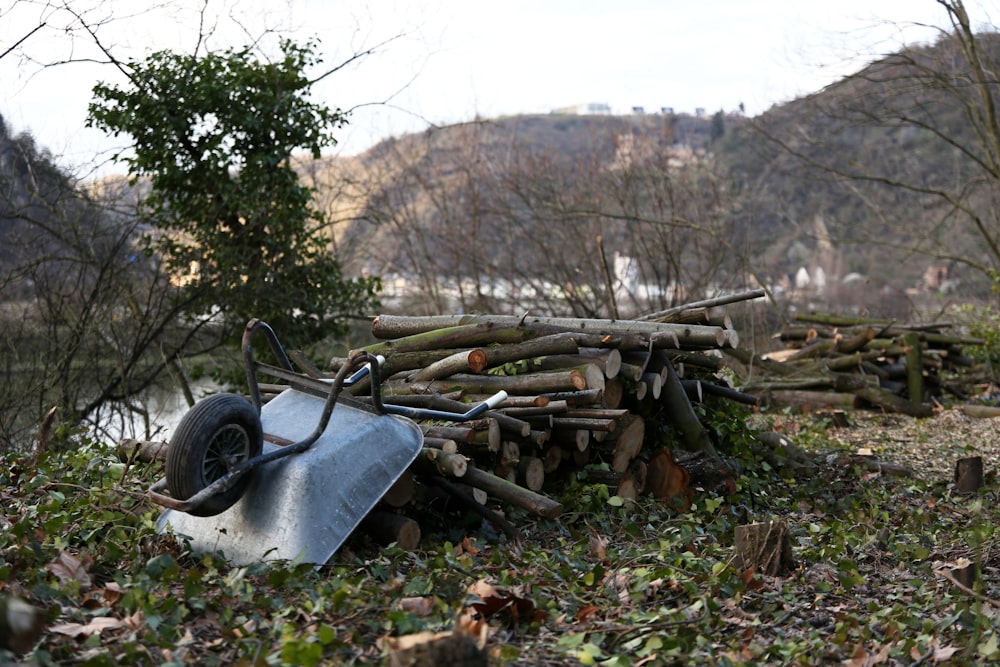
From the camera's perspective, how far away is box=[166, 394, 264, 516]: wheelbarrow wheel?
4.14 metres

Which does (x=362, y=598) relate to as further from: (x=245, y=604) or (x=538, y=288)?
(x=538, y=288)

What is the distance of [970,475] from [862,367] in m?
5.75

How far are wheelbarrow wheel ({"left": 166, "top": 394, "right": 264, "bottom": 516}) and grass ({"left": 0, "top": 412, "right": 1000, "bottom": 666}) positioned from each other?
299 millimetres

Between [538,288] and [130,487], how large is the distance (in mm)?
13471

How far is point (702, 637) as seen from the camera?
353cm

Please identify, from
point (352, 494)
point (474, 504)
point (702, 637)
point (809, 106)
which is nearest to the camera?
point (702, 637)

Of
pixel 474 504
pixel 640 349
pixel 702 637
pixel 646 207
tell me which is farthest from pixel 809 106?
pixel 702 637

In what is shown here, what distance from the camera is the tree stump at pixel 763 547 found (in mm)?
4441

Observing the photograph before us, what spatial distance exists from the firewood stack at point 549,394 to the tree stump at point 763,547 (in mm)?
1154

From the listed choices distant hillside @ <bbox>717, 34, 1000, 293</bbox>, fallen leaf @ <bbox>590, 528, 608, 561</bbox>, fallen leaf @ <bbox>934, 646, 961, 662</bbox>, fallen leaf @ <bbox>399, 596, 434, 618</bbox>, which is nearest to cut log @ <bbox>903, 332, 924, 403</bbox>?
distant hillside @ <bbox>717, 34, 1000, 293</bbox>

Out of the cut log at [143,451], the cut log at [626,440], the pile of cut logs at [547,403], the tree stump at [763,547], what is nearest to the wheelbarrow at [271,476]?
the pile of cut logs at [547,403]

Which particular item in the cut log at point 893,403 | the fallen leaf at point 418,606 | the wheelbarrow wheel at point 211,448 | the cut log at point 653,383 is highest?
the wheelbarrow wheel at point 211,448

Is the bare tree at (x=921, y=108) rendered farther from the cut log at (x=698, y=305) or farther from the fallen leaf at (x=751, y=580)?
the fallen leaf at (x=751, y=580)

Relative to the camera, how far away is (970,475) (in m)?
7.06
